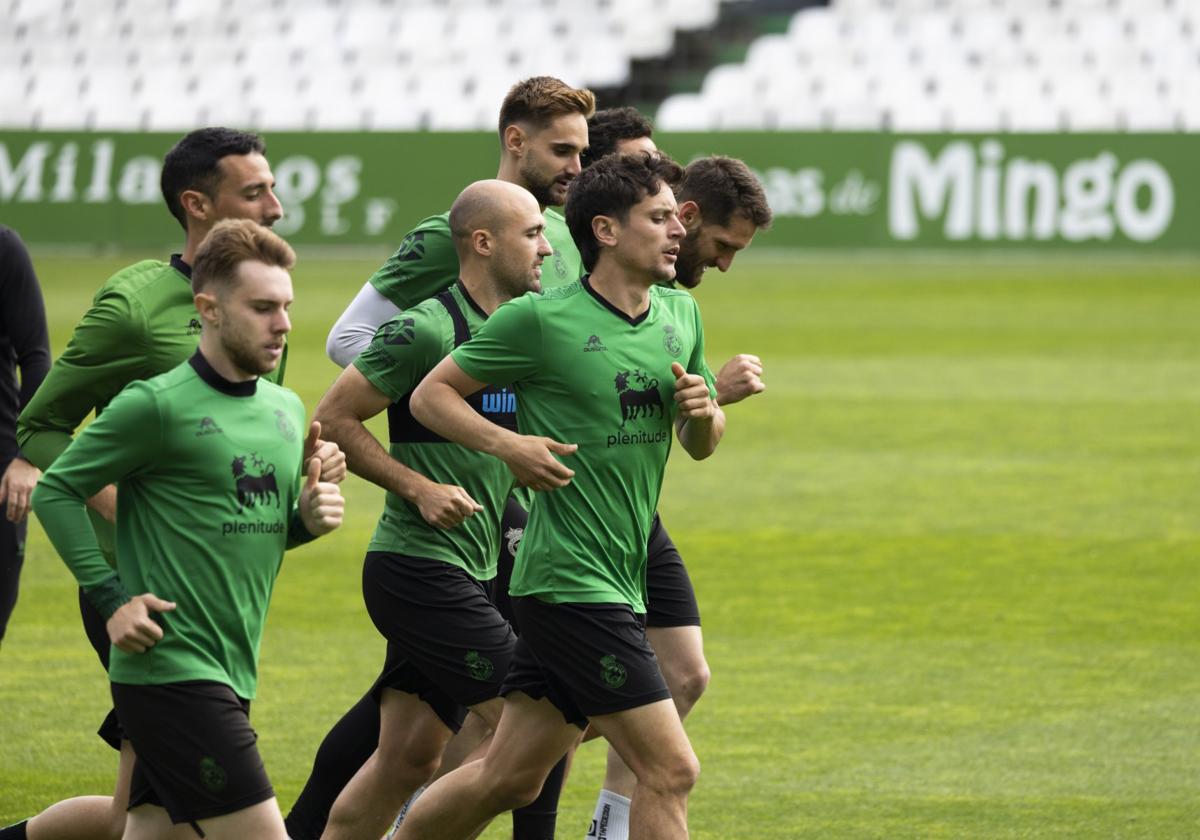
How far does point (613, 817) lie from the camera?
5707mm

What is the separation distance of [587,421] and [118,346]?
119 cm

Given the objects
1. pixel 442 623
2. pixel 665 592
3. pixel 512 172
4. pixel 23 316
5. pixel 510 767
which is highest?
pixel 512 172

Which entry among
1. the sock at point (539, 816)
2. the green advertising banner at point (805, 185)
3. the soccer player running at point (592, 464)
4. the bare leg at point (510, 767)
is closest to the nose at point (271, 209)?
the soccer player running at point (592, 464)

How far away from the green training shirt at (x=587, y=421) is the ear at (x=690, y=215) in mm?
830

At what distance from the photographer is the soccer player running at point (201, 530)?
4340 millimetres

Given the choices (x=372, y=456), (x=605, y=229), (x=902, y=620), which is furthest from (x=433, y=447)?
(x=902, y=620)

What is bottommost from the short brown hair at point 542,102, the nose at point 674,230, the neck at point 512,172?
the nose at point 674,230

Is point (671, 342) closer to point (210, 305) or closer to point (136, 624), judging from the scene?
point (210, 305)

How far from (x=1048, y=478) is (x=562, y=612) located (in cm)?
867

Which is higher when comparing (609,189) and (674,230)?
(609,189)

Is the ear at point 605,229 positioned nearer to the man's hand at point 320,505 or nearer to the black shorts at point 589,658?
the black shorts at point 589,658

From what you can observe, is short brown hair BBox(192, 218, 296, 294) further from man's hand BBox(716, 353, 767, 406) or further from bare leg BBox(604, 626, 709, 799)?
bare leg BBox(604, 626, 709, 799)

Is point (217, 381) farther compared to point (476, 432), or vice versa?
point (476, 432)

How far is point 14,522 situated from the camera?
5934mm
